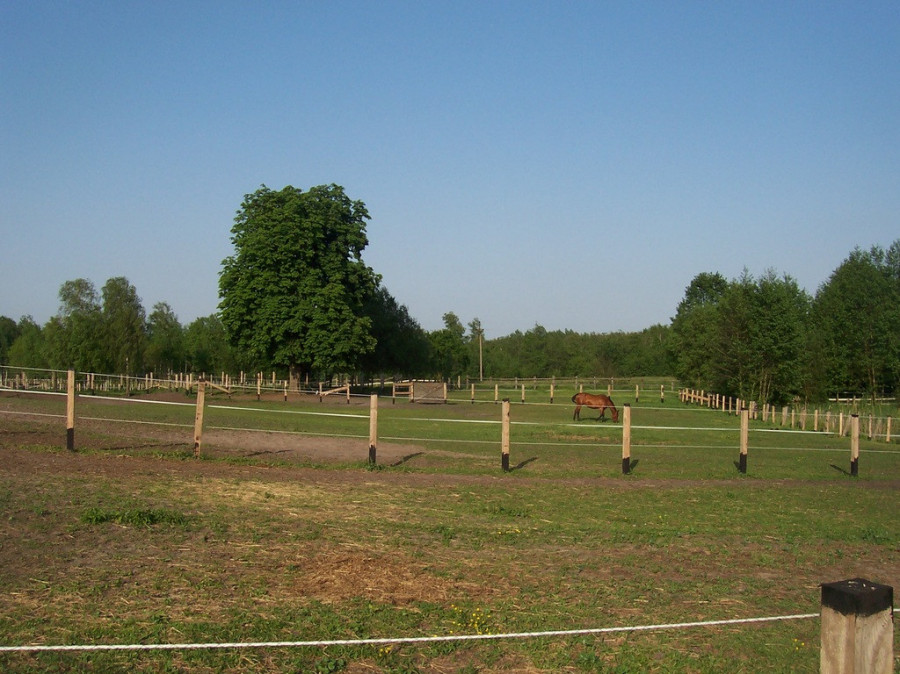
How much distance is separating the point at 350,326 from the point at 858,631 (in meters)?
47.3

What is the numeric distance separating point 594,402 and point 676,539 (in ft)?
82.0

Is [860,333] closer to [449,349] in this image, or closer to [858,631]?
[449,349]

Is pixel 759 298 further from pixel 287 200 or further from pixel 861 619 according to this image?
pixel 861 619

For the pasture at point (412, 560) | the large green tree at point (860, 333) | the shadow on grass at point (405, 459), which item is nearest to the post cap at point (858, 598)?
the pasture at point (412, 560)

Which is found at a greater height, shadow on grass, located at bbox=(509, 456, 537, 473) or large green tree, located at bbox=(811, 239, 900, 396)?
large green tree, located at bbox=(811, 239, 900, 396)

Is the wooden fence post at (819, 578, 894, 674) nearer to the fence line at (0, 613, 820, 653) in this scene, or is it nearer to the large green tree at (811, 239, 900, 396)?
the fence line at (0, 613, 820, 653)

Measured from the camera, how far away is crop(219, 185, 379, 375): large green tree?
Result: 4850cm

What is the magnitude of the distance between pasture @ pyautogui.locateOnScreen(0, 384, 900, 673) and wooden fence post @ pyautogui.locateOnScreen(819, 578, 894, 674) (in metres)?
2.44

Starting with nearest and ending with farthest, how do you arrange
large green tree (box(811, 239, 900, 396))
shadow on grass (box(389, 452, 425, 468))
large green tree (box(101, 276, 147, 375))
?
1. shadow on grass (box(389, 452, 425, 468))
2. large green tree (box(811, 239, 900, 396))
3. large green tree (box(101, 276, 147, 375))

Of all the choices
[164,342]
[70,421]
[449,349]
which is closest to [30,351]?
[164,342]

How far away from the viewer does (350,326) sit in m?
49.3

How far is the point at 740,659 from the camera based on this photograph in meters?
5.24

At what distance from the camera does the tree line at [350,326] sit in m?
48.8

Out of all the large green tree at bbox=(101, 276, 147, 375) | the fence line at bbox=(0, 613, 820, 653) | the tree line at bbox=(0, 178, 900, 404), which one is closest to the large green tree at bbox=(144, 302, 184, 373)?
the tree line at bbox=(0, 178, 900, 404)
